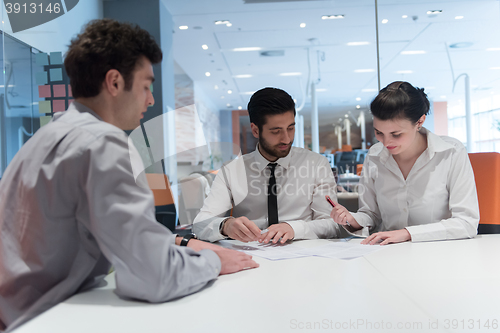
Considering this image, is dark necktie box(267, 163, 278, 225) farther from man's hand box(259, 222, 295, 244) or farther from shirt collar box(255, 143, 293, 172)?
man's hand box(259, 222, 295, 244)

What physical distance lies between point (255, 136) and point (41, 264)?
1383mm

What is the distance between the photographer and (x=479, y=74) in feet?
11.7

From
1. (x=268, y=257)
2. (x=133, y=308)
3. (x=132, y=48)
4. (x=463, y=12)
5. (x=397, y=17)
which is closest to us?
(x=133, y=308)

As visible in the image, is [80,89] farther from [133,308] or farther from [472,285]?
[472,285]

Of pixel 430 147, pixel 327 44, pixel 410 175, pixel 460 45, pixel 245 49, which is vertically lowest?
pixel 410 175

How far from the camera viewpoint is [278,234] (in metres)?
1.34

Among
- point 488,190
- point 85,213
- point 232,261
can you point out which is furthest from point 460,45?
point 85,213

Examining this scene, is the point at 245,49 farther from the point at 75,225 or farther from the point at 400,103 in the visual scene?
the point at 75,225

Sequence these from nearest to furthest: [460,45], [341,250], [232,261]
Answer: [232,261]
[341,250]
[460,45]

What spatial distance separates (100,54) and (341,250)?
0.97 meters

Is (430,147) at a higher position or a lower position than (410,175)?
higher

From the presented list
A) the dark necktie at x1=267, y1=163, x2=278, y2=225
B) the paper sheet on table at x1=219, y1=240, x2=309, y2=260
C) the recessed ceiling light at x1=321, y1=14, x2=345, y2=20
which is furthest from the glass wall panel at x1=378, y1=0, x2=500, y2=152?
the paper sheet on table at x1=219, y1=240, x2=309, y2=260

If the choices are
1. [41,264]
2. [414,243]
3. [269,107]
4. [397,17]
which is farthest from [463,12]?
[41,264]

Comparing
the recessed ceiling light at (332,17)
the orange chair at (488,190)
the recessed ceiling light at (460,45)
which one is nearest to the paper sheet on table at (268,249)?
the orange chair at (488,190)
